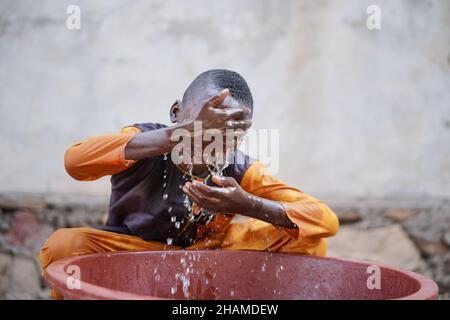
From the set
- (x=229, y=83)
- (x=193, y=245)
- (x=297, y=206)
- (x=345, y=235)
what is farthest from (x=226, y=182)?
(x=345, y=235)

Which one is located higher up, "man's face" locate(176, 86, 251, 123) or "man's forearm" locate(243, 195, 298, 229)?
"man's face" locate(176, 86, 251, 123)

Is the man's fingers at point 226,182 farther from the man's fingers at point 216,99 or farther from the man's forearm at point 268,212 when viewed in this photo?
the man's fingers at point 216,99

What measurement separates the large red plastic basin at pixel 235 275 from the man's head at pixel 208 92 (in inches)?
21.3

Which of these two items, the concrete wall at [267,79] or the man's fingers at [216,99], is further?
the concrete wall at [267,79]

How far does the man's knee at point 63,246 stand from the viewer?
2062 millimetres

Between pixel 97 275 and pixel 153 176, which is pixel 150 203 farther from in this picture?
pixel 97 275

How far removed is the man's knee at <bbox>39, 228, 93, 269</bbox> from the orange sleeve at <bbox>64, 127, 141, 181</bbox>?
25 cm

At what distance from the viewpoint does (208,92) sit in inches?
87.4

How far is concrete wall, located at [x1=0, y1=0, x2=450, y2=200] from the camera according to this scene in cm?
359

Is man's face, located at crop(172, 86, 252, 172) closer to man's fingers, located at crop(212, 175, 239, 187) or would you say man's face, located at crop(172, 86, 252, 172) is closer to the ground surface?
man's fingers, located at crop(212, 175, 239, 187)

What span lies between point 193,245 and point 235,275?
30 cm

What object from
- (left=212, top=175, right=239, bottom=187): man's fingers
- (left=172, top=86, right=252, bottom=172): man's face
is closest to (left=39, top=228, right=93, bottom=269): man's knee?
(left=172, top=86, right=252, bottom=172): man's face

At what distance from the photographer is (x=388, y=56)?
365 cm

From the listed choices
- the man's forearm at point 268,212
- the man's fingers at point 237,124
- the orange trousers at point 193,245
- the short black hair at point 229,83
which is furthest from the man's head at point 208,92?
the orange trousers at point 193,245
